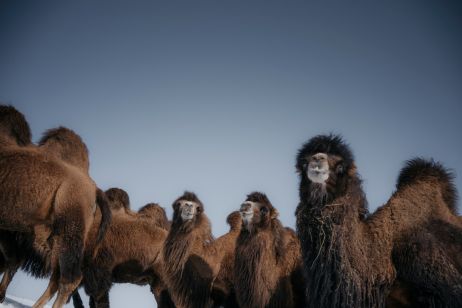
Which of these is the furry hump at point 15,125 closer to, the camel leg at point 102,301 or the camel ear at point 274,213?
the camel leg at point 102,301

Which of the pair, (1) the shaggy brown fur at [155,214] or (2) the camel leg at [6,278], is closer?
(2) the camel leg at [6,278]

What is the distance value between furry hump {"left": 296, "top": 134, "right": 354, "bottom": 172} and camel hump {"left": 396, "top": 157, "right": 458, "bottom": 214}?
34.7 inches

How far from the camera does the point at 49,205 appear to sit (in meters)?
5.88

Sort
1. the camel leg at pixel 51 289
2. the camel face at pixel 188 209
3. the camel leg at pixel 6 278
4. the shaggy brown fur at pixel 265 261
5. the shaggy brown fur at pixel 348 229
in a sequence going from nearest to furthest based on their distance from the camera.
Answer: the shaggy brown fur at pixel 348 229 < the shaggy brown fur at pixel 265 261 < the camel leg at pixel 51 289 < the camel leg at pixel 6 278 < the camel face at pixel 188 209

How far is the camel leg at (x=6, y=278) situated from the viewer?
20.5 ft

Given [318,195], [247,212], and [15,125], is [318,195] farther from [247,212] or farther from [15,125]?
[15,125]

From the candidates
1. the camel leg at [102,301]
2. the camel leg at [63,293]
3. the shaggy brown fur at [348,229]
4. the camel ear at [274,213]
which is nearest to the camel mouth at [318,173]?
the shaggy brown fur at [348,229]

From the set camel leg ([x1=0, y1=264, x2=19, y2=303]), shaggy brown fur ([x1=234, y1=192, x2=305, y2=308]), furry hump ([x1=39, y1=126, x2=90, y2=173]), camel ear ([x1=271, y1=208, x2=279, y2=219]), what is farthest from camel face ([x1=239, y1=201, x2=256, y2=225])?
camel leg ([x1=0, y1=264, x2=19, y2=303])

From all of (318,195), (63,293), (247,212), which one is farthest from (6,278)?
(318,195)

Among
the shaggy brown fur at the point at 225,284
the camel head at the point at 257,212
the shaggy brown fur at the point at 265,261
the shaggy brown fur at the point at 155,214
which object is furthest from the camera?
the shaggy brown fur at the point at 155,214

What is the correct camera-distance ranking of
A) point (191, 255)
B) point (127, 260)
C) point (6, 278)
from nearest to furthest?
point (6, 278)
point (191, 255)
point (127, 260)

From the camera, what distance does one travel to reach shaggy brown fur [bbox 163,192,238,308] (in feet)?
22.9

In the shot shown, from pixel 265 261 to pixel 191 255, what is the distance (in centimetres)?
175

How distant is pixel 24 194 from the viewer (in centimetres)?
562
